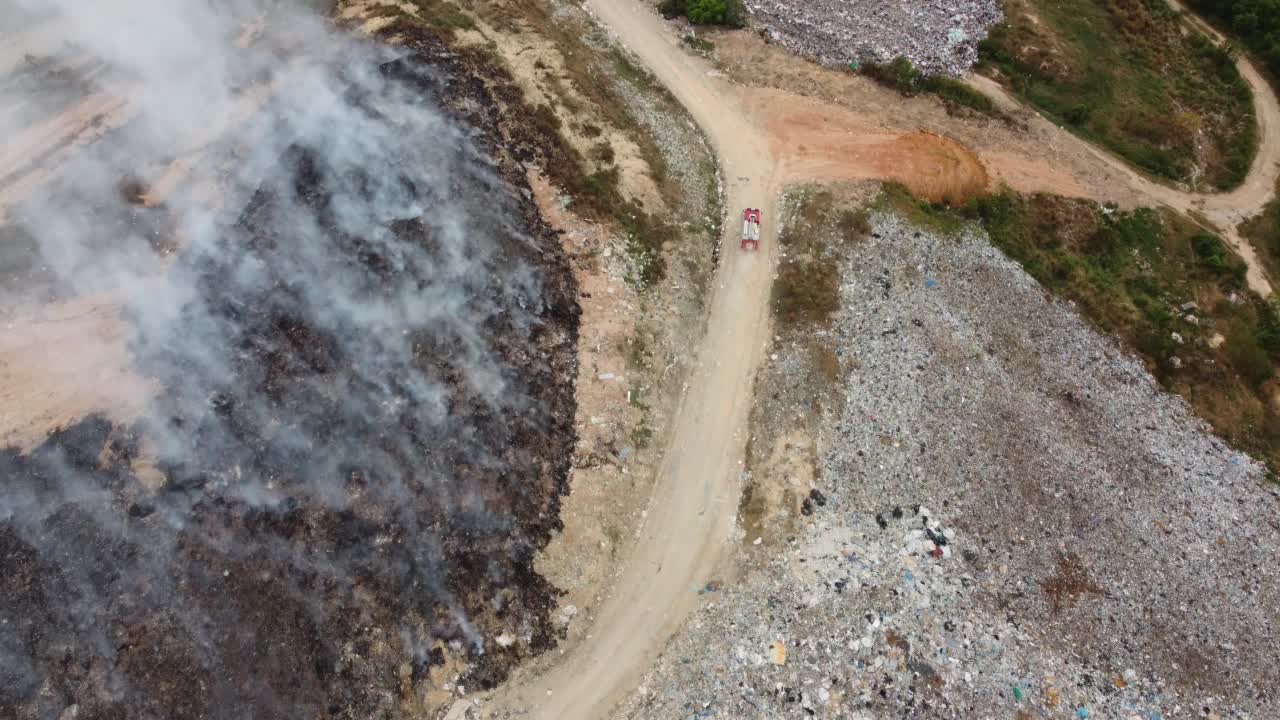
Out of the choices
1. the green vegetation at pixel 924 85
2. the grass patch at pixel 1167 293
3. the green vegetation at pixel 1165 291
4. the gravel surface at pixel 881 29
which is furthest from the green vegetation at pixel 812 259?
the gravel surface at pixel 881 29

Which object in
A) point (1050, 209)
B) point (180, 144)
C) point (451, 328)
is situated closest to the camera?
point (451, 328)

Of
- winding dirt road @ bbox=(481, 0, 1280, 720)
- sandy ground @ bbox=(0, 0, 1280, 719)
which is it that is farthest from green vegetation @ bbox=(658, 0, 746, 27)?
winding dirt road @ bbox=(481, 0, 1280, 720)

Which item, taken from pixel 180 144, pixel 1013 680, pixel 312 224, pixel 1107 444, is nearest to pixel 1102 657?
pixel 1013 680

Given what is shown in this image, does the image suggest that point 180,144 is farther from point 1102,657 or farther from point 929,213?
point 1102,657

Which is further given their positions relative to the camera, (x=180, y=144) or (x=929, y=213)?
(x=929, y=213)

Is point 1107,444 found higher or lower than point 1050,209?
lower

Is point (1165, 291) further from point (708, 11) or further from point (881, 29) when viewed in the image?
point (708, 11)

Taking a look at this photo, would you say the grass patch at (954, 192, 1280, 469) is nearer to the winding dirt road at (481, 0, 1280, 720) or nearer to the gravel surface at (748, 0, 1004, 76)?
the winding dirt road at (481, 0, 1280, 720)
